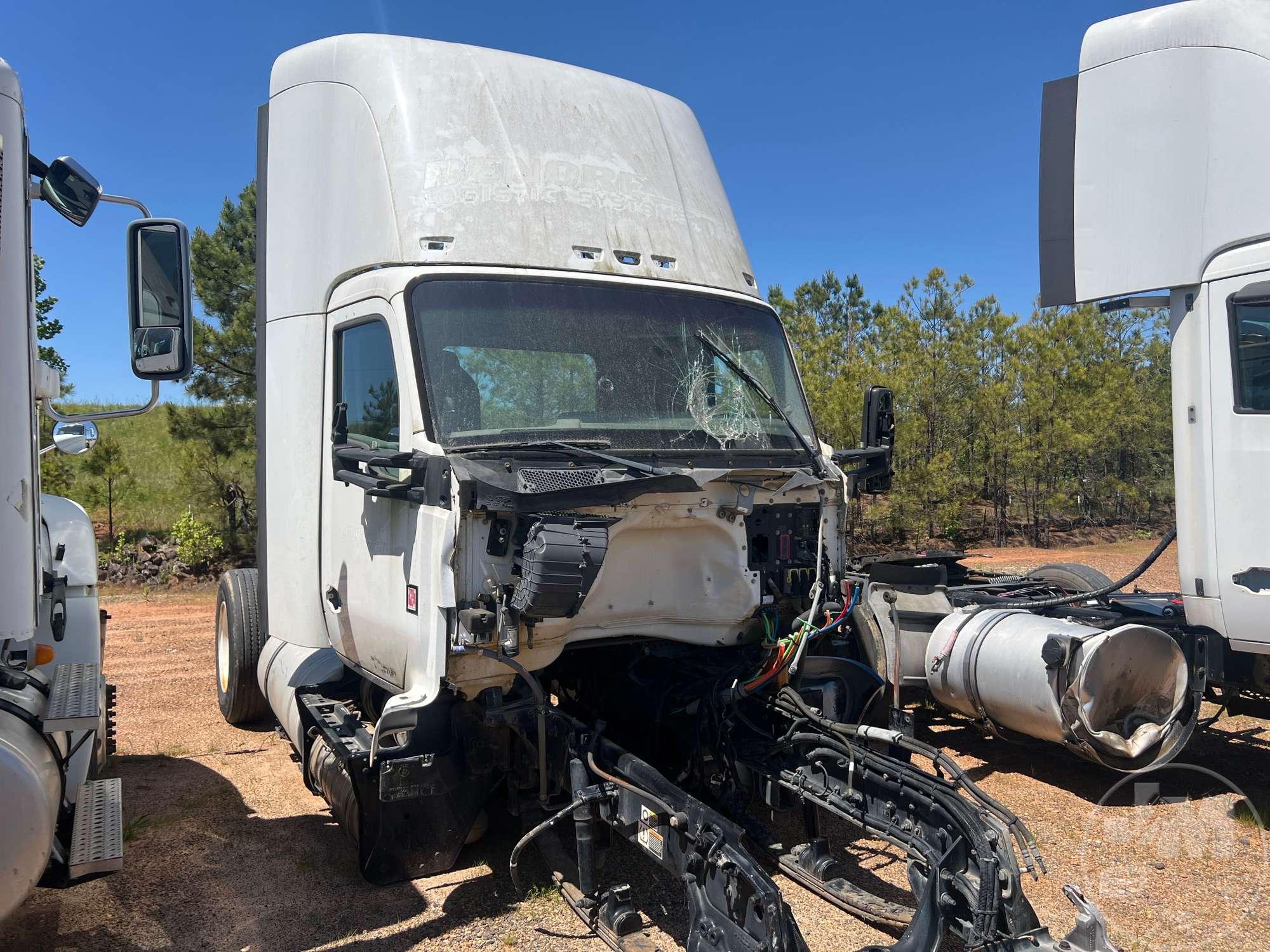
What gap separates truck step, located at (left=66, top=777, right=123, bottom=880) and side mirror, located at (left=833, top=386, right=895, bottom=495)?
3607 mm

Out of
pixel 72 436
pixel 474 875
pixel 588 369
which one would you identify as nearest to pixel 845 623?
pixel 588 369

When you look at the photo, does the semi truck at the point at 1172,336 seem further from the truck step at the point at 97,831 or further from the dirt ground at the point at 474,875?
the truck step at the point at 97,831

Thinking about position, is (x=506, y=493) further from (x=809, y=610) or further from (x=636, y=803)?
(x=809, y=610)

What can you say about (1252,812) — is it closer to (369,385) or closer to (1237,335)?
(1237,335)

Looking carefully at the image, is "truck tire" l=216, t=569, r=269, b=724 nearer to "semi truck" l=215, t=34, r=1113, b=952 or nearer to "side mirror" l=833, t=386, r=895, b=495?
"semi truck" l=215, t=34, r=1113, b=952

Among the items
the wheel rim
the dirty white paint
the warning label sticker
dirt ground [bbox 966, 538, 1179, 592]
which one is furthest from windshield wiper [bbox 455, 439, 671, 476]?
dirt ground [bbox 966, 538, 1179, 592]

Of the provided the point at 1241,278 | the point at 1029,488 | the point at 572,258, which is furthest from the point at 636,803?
the point at 1029,488

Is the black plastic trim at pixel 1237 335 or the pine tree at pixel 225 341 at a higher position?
the pine tree at pixel 225 341

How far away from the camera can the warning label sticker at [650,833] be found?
373 cm

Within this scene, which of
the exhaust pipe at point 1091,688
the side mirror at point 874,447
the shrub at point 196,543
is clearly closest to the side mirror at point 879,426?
the side mirror at point 874,447

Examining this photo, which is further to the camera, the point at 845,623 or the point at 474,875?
the point at 845,623

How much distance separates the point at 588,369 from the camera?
447 cm

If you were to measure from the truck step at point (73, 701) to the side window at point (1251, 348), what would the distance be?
5765mm

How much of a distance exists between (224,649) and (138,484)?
47.8 feet
